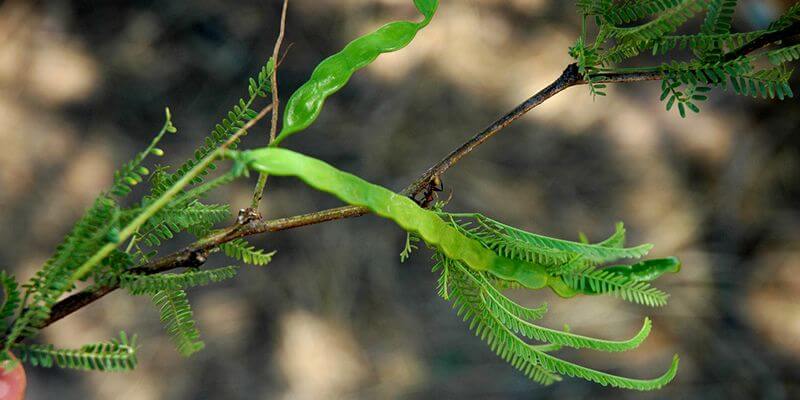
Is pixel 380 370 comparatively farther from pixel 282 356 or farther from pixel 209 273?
pixel 209 273

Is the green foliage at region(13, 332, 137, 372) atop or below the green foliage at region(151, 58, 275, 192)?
below

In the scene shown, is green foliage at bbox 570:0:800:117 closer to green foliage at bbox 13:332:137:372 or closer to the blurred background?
green foliage at bbox 13:332:137:372

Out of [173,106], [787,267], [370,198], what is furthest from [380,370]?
[370,198]

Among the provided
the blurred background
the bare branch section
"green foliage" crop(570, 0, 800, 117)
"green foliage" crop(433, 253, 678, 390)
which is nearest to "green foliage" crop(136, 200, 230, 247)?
the bare branch section

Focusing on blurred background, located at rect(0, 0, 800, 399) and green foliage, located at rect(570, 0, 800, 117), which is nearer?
green foliage, located at rect(570, 0, 800, 117)

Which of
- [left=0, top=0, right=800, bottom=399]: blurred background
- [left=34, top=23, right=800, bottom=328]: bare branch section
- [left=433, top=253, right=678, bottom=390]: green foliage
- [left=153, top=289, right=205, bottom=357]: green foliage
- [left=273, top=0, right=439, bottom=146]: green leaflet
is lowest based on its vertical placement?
[left=433, top=253, right=678, bottom=390]: green foliage

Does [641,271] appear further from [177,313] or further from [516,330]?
[177,313]

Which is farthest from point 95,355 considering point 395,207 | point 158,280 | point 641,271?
point 641,271

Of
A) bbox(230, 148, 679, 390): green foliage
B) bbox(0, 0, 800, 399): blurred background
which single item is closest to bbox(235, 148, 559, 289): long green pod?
bbox(230, 148, 679, 390): green foliage

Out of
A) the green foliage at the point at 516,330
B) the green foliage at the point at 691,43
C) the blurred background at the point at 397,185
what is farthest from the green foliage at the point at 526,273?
the blurred background at the point at 397,185
